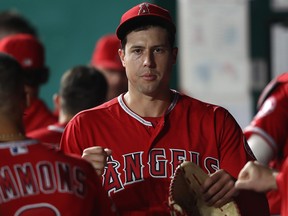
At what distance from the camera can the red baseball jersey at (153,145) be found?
177 inches

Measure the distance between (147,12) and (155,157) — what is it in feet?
2.08

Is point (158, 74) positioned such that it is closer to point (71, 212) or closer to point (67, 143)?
point (67, 143)

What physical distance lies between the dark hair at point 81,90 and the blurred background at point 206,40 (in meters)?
3.66

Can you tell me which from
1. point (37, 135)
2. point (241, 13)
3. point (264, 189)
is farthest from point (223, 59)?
point (264, 189)

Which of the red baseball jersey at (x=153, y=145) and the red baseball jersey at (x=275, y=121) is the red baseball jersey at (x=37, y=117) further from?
the red baseball jersey at (x=153, y=145)

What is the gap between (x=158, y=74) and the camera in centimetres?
462

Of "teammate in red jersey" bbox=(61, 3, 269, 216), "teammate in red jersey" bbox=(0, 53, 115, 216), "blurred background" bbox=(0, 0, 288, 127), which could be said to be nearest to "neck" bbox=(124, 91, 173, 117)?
"teammate in red jersey" bbox=(61, 3, 269, 216)

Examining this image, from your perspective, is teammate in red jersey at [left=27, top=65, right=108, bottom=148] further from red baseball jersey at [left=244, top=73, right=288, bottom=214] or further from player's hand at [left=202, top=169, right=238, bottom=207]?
player's hand at [left=202, top=169, right=238, bottom=207]

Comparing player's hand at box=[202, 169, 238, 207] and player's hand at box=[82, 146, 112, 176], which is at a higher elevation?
player's hand at box=[82, 146, 112, 176]

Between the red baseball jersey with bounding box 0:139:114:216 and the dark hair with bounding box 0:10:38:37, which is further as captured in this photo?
the dark hair with bounding box 0:10:38:37

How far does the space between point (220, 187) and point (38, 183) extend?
2.91 feet

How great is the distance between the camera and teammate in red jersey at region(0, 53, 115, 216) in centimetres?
Answer: 377

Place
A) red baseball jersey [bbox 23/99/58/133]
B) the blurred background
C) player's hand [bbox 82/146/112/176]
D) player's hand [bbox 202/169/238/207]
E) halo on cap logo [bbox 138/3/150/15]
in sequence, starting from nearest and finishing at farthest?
player's hand [bbox 82/146/112/176]
player's hand [bbox 202/169/238/207]
halo on cap logo [bbox 138/3/150/15]
red baseball jersey [bbox 23/99/58/133]
the blurred background

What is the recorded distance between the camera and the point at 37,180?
3.78 meters
